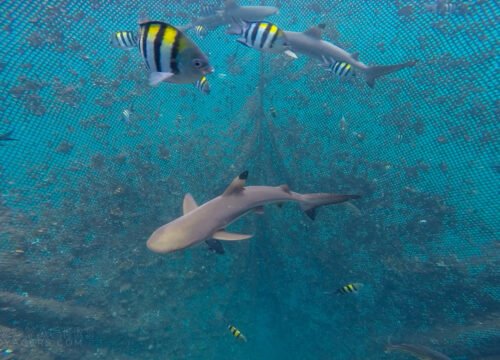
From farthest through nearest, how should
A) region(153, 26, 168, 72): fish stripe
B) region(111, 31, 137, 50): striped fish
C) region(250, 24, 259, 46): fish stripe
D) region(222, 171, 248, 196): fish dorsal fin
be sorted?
region(111, 31, 137, 50): striped fish
region(250, 24, 259, 46): fish stripe
region(222, 171, 248, 196): fish dorsal fin
region(153, 26, 168, 72): fish stripe

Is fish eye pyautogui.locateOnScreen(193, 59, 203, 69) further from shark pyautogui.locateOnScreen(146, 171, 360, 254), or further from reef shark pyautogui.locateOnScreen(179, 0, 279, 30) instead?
reef shark pyautogui.locateOnScreen(179, 0, 279, 30)

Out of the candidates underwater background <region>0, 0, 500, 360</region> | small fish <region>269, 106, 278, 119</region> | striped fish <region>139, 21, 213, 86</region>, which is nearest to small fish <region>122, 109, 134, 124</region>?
underwater background <region>0, 0, 500, 360</region>

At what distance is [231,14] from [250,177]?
3.21 m

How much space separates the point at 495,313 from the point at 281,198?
402 centimetres

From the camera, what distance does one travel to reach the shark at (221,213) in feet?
9.29

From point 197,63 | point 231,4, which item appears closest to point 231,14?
point 231,4

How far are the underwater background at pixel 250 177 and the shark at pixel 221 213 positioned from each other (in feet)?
6.94

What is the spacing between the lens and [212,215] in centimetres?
313

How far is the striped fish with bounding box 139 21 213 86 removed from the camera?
2.10 m

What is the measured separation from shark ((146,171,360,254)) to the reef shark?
12.8 ft

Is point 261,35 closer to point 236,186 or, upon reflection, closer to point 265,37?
point 265,37

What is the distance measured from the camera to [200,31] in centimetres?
601

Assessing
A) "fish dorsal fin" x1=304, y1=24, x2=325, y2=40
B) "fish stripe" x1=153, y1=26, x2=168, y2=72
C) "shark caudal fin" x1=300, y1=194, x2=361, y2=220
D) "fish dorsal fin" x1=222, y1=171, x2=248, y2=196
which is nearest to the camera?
"fish stripe" x1=153, y1=26, x2=168, y2=72

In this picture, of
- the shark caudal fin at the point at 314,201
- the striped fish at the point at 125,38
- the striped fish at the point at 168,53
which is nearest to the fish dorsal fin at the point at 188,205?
the shark caudal fin at the point at 314,201
